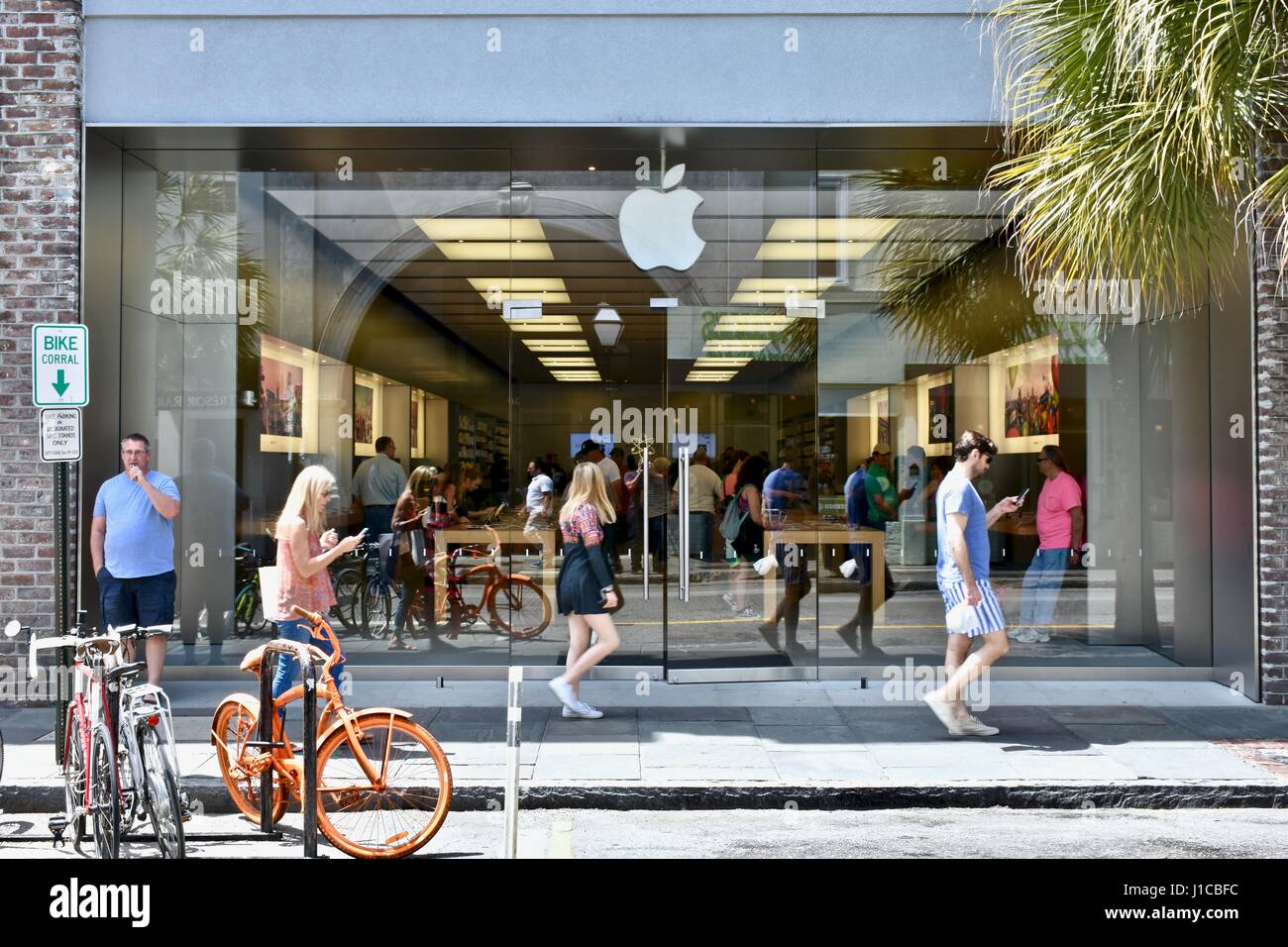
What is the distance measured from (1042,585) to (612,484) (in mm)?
4375

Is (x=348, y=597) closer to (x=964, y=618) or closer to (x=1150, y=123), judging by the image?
(x=964, y=618)

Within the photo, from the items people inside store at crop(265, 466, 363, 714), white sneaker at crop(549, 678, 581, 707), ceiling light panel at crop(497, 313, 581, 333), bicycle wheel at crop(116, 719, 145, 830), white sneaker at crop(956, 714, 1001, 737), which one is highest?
ceiling light panel at crop(497, 313, 581, 333)

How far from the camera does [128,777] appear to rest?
221 inches

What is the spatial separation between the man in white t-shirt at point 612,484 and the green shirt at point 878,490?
240 centimetres

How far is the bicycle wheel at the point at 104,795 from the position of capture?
553 centimetres

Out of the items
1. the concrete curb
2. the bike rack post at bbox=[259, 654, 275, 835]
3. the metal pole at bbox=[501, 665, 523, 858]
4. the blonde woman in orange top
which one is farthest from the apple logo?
the metal pole at bbox=[501, 665, 523, 858]

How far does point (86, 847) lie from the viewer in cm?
598

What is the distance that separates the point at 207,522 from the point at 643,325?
14.8 feet

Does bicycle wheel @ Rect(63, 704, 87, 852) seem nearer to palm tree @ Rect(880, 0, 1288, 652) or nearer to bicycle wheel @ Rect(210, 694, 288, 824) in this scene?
bicycle wheel @ Rect(210, 694, 288, 824)

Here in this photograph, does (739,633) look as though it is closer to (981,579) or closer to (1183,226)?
(981,579)

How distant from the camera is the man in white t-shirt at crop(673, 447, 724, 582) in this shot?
1087 centimetres

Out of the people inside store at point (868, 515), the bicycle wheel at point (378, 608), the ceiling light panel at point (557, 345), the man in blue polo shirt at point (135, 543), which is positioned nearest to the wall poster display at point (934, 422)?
the people inside store at point (868, 515)

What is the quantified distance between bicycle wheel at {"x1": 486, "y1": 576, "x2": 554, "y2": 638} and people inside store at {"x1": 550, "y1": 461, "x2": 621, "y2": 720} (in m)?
2.03
